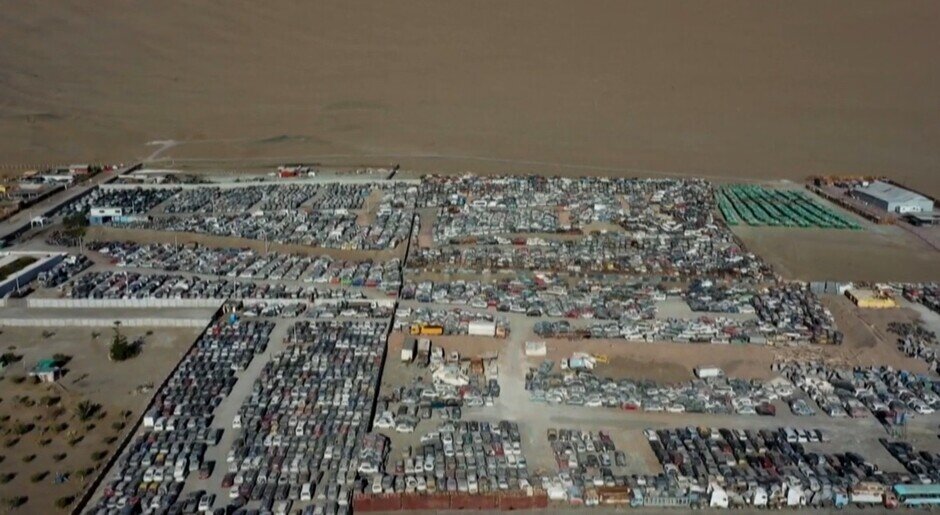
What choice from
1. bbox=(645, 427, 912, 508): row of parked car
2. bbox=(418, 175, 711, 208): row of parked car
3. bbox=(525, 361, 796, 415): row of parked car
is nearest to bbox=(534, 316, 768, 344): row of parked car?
bbox=(525, 361, 796, 415): row of parked car

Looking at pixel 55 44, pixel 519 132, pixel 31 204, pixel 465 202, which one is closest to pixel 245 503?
pixel 465 202

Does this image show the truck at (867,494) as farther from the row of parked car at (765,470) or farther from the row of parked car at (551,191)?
the row of parked car at (551,191)

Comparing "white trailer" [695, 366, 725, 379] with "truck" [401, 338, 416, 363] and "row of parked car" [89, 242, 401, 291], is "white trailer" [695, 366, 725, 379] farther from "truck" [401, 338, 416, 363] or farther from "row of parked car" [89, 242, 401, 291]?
"row of parked car" [89, 242, 401, 291]

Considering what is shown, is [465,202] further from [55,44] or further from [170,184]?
[55,44]

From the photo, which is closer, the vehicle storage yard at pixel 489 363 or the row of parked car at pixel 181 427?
the row of parked car at pixel 181 427

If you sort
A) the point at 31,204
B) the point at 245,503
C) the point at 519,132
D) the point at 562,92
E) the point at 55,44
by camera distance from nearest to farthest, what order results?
1. the point at 245,503
2. the point at 31,204
3. the point at 519,132
4. the point at 562,92
5. the point at 55,44

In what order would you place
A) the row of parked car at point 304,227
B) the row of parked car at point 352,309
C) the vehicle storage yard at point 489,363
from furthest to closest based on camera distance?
the row of parked car at point 304,227, the row of parked car at point 352,309, the vehicle storage yard at point 489,363

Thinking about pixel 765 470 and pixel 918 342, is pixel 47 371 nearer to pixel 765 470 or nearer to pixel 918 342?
pixel 765 470

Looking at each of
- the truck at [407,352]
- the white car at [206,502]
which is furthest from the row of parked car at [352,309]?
the white car at [206,502]
